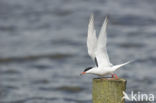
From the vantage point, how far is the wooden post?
23.3 feet

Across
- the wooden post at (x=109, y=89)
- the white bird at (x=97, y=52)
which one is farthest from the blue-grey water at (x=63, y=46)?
the wooden post at (x=109, y=89)

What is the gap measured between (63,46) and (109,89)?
12.8 meters

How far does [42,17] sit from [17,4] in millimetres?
3041

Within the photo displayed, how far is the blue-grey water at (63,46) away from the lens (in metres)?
14.5

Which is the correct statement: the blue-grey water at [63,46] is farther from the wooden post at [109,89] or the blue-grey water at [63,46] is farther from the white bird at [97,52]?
the wooden post at [109,89]

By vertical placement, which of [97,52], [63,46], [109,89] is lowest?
[109,89]

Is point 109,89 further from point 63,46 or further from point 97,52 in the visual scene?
point 63,46

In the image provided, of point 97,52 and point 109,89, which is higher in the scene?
point 97,52

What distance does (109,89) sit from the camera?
712cm

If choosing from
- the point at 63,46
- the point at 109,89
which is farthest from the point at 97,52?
the point at 63,46

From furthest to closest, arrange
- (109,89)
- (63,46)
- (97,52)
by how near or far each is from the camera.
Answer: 1. (63,46)
2. (97,52)
3. (109,89)

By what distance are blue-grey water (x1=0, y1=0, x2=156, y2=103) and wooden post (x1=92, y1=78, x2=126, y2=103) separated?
5649 millimetres

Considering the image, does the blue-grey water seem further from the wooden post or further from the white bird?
the wooden post

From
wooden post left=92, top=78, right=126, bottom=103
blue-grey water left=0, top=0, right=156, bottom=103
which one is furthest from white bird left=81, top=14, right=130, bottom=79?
blue-grey water left=0, top=0, right=156, bottom=103
